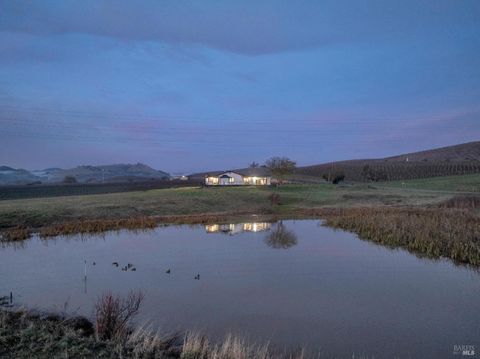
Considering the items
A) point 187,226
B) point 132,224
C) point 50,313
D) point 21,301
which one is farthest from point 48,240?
point 50,313

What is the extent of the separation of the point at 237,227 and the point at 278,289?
2211 centimetres

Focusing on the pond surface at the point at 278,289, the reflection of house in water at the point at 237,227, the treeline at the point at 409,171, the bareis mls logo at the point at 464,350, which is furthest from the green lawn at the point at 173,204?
the treeline at the point at 409,171

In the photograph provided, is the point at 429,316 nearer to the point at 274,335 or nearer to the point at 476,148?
the point at 274,335

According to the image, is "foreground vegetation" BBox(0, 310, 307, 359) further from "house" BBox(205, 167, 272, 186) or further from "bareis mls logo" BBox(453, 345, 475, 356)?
"house" BBox(205, 167, 272, 186)

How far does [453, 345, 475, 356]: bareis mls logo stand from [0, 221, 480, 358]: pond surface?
0.96 ft

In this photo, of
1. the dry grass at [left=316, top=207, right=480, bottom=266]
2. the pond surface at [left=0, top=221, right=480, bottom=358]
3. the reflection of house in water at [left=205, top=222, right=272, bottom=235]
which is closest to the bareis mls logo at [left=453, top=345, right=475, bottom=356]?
the pond surface at [left=0, top=221, right=480, bottom=358]

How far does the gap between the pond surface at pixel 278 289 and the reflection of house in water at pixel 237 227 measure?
6.92 metres

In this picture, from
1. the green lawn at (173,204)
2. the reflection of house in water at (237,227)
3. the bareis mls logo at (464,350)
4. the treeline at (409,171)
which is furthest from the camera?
the treeline at (409,171)

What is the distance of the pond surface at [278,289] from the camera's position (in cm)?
1239

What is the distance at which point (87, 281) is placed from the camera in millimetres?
18766

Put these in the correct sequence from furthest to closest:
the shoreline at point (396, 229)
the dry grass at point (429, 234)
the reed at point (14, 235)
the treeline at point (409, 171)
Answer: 1. the treeline at point (409, 171)
2. the reed at point (14, 235)
3. the shoreline at point (396, 229)
4. the dry grass at point (429, 234)

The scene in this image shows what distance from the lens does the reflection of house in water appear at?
37.1m

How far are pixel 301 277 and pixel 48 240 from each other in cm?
2008

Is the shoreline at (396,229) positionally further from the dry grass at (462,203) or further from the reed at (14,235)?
the dry grass at (462,203)
